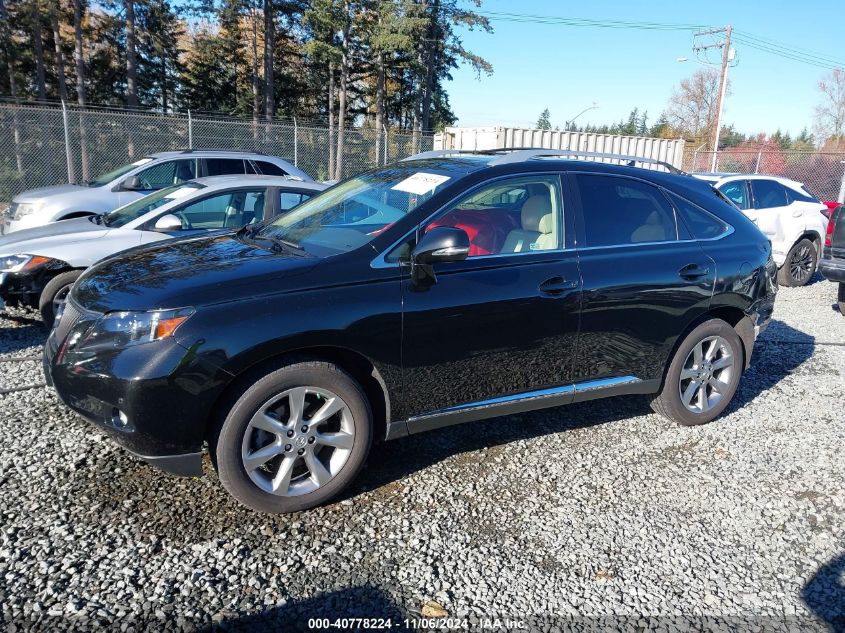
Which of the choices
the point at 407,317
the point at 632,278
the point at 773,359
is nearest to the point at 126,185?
the point at 407,317

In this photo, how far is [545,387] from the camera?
393 cm

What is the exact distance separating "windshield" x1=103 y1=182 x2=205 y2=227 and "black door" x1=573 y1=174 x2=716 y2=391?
A: 4.21 metres

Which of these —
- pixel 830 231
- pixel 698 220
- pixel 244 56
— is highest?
pixel 244 56

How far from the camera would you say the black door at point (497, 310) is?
11.3 ft

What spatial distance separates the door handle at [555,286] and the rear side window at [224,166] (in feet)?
26.9

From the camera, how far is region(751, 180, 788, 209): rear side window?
10.1m

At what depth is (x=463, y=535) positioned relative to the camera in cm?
318

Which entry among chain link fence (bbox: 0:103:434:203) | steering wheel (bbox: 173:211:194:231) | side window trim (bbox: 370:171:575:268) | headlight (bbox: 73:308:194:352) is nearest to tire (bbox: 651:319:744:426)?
side window trim (bbox: 370:171:575:268)

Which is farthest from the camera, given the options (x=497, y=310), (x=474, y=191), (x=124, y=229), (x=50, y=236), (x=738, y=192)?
(x=738, y=192)

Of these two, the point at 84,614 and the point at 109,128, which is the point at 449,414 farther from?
the point at 109,128

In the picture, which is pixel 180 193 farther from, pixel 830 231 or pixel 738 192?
pixel 738 192

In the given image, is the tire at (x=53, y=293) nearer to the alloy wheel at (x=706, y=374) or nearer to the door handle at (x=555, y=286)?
A: the door handle at (x=555, y=286)

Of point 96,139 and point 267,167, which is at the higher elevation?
point 96,139

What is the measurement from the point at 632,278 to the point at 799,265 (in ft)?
26.7
